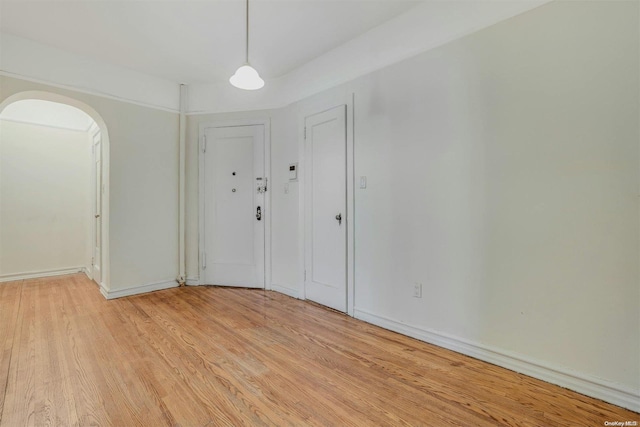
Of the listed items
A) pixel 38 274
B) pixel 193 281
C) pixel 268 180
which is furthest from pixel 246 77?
pixel 38 274

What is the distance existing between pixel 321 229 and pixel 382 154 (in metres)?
1.03

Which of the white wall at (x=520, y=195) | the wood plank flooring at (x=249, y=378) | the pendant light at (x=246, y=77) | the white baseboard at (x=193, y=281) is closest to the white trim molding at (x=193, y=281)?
the white baseboard at (x=193, y=281)

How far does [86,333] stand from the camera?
2.43 m

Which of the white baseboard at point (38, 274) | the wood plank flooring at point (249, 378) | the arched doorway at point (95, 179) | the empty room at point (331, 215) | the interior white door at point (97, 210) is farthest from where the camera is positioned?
the white baseboard at point (38, 274)

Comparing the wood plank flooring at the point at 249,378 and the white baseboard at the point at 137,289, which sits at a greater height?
the white baseboard at the point at 137,289

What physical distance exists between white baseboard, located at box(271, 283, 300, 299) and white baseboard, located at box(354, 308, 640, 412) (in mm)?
1255

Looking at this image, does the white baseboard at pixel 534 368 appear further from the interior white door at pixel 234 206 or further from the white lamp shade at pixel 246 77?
the white lamp shade at pixel 246 77

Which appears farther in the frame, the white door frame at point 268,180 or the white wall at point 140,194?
the white door frame at point 268,180

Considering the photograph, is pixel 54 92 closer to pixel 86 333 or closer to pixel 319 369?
pixel 86 333

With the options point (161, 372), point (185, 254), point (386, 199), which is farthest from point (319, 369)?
point (185, 254)

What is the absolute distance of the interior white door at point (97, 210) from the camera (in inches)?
149

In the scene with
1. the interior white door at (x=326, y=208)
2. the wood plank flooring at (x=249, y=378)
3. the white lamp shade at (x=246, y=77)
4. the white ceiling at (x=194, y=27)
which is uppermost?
the white ceiling at (x=194, y=27)

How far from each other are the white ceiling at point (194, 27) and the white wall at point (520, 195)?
60 centimetres

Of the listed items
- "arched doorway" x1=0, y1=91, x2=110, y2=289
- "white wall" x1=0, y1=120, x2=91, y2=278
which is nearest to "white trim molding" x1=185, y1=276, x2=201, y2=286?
"arched doorway" x1=0, y1=91, x2=110, y2=289
